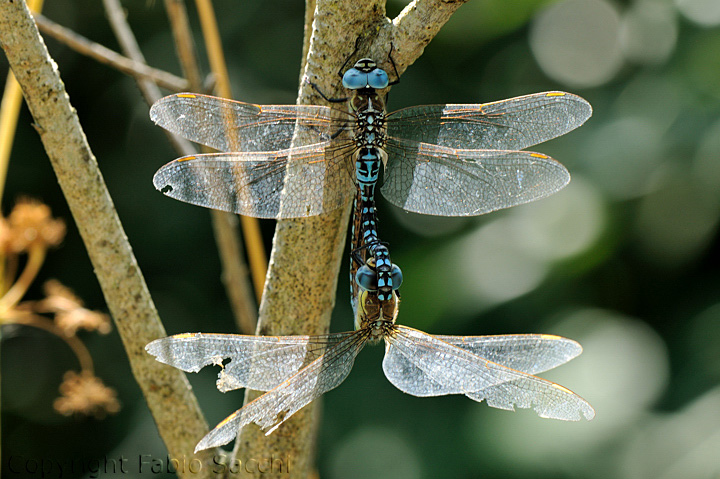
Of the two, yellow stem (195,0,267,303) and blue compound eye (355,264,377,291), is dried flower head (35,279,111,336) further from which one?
blue compound eye (355,264,377,291)

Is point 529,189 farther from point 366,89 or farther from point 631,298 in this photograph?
point 631,298

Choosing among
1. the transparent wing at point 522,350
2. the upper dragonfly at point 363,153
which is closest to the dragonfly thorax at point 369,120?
the upper dragonfly at point 363,153

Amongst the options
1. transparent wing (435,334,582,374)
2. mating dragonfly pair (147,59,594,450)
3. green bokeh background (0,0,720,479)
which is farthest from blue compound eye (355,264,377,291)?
green bokeh background (0,0,720,479)

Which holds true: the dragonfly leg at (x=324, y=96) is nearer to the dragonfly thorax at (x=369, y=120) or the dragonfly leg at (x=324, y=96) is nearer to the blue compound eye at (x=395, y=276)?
the dragonfly thorax at (x=369, y=120)

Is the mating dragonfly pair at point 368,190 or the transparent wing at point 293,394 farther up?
the mating dragonfly pair at point 368,190

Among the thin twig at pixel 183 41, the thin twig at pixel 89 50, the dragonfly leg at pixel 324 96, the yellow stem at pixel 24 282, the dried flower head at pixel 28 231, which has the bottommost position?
the dragonfly leg at pixel 324 96
